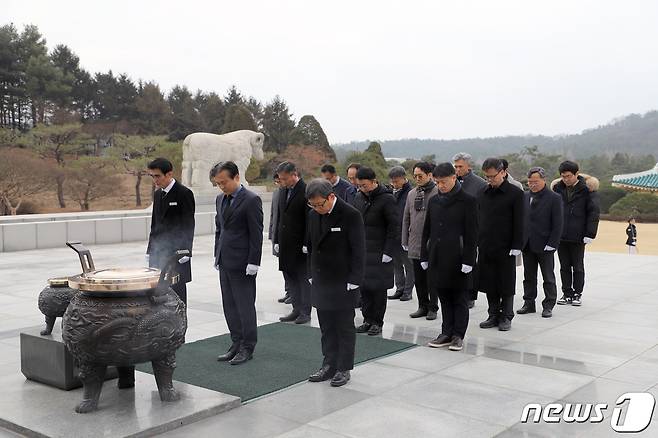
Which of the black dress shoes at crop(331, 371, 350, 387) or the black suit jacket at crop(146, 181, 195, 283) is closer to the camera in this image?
the black dress shoes at crop(331, 371, 350, 387)

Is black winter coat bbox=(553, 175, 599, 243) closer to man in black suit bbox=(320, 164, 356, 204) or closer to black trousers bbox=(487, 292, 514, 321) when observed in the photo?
black trousers bbox=(487, 292, 514, 321)

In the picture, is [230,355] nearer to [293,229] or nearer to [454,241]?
[293,229]

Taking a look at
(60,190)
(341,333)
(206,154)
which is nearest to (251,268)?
(341,333)

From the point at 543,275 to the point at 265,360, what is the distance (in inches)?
133

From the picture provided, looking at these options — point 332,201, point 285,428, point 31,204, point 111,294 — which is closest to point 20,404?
point 111,294

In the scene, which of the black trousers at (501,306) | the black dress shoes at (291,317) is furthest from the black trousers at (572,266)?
the black dress shoes at (291,317)

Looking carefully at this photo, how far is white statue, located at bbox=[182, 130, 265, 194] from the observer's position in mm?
18891

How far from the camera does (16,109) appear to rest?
32.8 meters

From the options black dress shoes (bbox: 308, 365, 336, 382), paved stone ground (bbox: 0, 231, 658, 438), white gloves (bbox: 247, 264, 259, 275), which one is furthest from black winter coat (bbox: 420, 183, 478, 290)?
white gloves (bbox: 247, 264, 259, 275)

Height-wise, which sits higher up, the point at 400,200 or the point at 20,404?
the point at 400,200

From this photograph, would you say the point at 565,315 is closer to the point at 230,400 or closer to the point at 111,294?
the point at 230,400

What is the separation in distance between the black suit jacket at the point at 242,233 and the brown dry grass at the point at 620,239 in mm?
14585

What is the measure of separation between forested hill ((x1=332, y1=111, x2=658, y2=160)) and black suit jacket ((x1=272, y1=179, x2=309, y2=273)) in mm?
92153

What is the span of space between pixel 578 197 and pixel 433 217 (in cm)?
269
